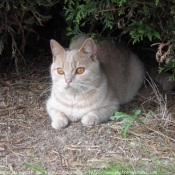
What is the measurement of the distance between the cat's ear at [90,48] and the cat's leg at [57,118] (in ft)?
2.10

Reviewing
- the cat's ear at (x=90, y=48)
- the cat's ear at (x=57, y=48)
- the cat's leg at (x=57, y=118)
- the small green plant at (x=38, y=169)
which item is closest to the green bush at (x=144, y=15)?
the cat's ear at (x=90, y=48)

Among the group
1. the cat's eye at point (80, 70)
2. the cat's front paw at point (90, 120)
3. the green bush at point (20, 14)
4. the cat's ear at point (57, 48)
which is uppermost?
the green bush at point (20, 14)

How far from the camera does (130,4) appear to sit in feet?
11.9

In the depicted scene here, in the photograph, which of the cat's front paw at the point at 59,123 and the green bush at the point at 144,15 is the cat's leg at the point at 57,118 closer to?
the cat's front paw at the point at 59,123

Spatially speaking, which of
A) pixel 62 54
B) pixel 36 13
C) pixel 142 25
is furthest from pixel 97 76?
pixel 36 13

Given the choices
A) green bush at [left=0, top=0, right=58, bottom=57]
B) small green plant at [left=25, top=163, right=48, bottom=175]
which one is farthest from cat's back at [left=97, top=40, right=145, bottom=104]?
small green plant at [left=25, top=163, right=48, bottom=175]

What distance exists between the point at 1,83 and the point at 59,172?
209 cm

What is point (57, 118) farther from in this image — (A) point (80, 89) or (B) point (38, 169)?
(B) point (38, 169)

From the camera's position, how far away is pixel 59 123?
12.6 ft

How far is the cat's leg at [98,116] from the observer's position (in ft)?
12.6

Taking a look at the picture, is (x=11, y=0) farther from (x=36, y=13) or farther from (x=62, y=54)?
(x=62, y=54)

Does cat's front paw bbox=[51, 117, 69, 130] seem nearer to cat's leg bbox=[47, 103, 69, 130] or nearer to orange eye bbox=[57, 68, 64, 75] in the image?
cat's leg bbox=[47, 103, 69, 130]

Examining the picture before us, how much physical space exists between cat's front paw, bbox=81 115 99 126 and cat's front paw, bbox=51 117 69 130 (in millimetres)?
167

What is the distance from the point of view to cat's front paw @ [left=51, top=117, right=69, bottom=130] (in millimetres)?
3830
